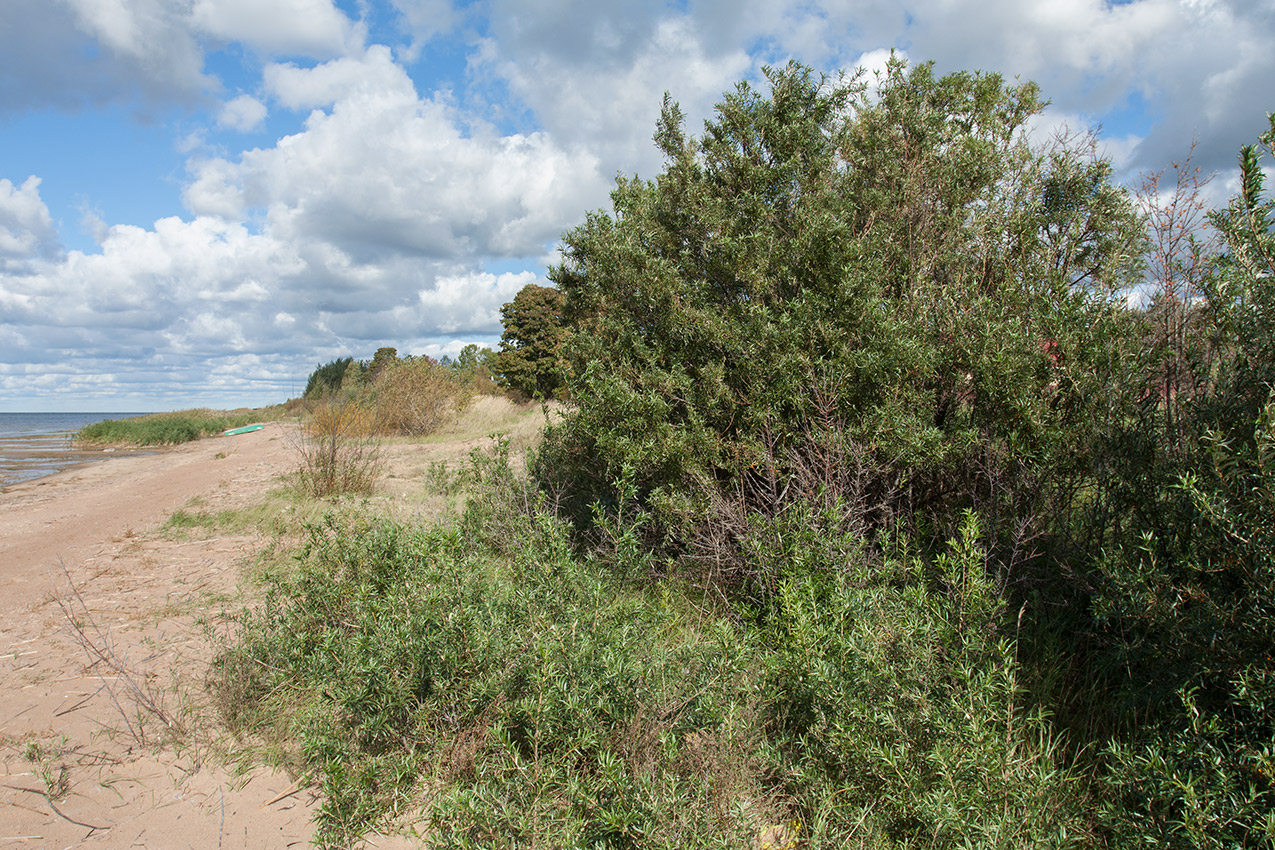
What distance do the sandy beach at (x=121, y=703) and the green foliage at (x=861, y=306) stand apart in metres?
2.73

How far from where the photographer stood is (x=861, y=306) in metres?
4.38

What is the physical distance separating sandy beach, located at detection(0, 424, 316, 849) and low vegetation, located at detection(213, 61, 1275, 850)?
260mm

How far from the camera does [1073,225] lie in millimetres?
4566

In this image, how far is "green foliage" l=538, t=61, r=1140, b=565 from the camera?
12.9 feet

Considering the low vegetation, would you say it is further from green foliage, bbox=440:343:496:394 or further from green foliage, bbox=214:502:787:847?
green foliage, bbox=440:343:496:394

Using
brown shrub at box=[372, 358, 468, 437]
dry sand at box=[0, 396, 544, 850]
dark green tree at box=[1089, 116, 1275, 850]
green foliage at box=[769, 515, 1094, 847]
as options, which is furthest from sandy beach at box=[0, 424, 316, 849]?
brown shrub at box=[372, 358, 468, 437]

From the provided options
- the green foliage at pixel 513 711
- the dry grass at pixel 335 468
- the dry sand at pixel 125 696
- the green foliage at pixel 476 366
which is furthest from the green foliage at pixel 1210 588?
the green foliage at pixel 476 366

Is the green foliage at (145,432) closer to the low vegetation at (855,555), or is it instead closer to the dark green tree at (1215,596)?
the low vegetation at (855,555)

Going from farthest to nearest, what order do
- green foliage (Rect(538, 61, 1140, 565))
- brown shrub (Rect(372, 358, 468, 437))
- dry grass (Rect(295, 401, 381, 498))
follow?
brown shrub (Rect(372, 358, 468, 437))
dry grass (Rect(295, 401, 381, 498))
green foliage (Rect(538, 61, 1140, 565))

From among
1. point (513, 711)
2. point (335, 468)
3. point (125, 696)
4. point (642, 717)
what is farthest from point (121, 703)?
point (335, 468)

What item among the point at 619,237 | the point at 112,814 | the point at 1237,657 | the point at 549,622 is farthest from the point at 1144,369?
the point at 112,814

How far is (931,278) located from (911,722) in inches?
135

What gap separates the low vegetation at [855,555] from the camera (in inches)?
92.4

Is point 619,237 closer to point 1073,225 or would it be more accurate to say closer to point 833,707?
point 1073,225
